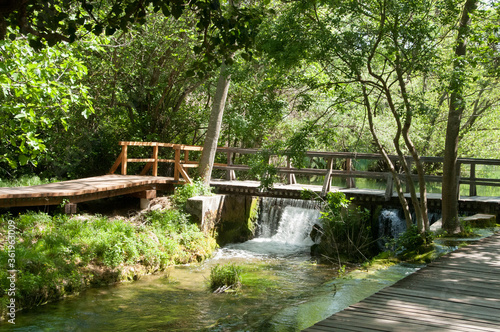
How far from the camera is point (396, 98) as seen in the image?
17.8 m

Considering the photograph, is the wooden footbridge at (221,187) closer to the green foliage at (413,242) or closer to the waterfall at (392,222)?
the waterfall at (392,222)

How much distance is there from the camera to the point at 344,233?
11.3 m

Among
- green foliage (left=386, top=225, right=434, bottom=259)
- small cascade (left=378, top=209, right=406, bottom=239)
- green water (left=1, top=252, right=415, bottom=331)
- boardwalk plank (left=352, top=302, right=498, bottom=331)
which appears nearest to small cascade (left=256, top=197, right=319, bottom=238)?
small cascade (left=378, top=209, right=406, bottom=239)

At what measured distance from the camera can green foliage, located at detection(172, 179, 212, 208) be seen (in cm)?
1255

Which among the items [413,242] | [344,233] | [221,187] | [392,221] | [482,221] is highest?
[221,187]

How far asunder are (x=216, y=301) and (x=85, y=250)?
2.84 meters

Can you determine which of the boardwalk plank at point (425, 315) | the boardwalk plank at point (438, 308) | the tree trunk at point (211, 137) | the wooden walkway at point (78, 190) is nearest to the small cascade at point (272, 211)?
the tree trunk at point (211, 137)

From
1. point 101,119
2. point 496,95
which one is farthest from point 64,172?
point 496,95

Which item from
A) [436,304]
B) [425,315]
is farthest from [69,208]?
[425,315]

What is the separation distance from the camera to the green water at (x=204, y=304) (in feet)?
20.5

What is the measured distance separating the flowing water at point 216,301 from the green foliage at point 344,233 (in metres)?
0.64

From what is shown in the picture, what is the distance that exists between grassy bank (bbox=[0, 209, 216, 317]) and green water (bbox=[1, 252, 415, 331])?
28 centimetres

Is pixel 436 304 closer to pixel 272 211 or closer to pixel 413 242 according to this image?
pixel 413 242

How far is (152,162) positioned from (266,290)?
6649mm
